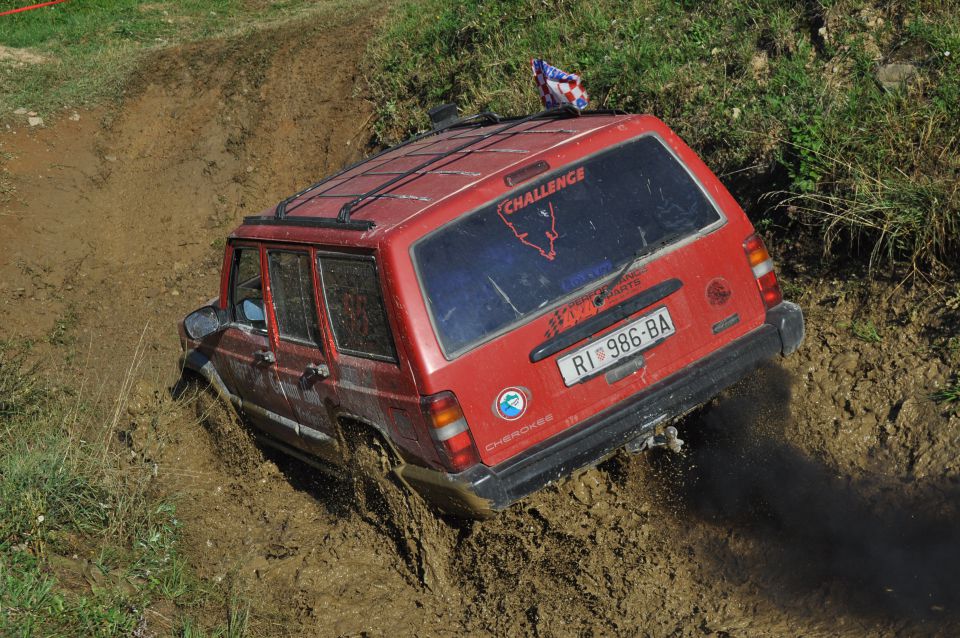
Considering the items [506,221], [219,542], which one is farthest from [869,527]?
[219,542]

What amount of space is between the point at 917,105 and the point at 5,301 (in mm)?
8772

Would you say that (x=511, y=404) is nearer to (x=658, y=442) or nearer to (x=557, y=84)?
(x=658, y=442)

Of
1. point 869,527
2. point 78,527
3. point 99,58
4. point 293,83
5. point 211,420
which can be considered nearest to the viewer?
point 869,527

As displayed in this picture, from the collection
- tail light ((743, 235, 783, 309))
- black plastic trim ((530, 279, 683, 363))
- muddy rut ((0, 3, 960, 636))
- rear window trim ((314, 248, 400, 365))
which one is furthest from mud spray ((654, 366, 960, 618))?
rear window trim ((314, 248, 400, 365))

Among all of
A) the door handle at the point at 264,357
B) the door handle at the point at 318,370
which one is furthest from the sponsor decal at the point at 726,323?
the door handle at the point at 264,357

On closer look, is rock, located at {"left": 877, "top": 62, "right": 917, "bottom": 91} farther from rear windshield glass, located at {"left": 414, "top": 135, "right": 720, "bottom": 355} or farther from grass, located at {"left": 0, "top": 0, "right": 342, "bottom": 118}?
grass, located at {"left": 0, "top": 0, "right": 342, "bottom": 118}

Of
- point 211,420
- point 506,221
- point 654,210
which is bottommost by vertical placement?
point 211,420

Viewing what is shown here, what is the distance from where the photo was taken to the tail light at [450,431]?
12.9ft

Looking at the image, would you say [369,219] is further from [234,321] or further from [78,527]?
[78,527]

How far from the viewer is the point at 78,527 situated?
5.04m

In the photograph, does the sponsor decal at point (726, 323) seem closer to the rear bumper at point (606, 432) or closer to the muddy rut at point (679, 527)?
the rear bumper at point (606, 432)

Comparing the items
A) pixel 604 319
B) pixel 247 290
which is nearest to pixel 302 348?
pixel 247 290

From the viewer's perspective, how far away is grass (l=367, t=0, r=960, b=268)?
5.23 metres

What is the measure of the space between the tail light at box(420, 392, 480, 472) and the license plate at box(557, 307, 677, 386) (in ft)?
1.65
